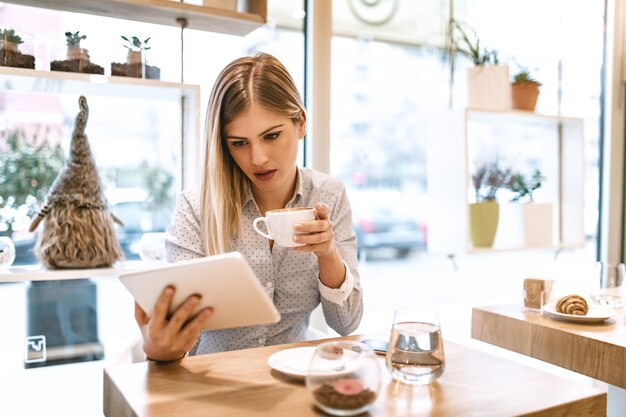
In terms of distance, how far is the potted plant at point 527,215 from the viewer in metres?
2.71

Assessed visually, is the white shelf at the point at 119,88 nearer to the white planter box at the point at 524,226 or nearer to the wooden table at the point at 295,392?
the wooden table at the point at 295,392

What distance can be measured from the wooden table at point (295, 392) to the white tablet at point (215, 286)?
0.11 meters

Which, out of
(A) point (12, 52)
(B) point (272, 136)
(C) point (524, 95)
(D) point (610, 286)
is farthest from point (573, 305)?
(A) point (12, 52)

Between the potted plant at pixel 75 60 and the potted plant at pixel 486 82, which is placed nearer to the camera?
the potted plant at pixel 75 60

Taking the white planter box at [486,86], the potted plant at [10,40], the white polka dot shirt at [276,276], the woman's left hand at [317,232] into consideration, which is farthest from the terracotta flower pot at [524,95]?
the potted plant at [10,40]

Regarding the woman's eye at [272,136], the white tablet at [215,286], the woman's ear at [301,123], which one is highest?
the woman's ear at [301,123]

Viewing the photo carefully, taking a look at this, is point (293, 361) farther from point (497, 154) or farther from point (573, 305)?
point (497, 154)

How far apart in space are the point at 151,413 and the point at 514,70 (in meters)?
2.60

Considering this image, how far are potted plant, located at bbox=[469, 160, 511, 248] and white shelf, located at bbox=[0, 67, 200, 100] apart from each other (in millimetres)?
1322

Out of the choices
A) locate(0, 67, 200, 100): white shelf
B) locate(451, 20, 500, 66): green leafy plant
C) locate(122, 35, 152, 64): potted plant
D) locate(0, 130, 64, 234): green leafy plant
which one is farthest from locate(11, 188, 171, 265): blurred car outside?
locate(451, 20, 500, 66): green leafy plant

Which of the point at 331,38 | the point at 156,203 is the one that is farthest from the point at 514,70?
the point at 156,203

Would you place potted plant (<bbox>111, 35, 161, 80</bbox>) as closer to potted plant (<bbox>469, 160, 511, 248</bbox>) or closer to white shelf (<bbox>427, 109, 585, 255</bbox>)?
white shelf (<bbox>427, 109, 585, 255</bbox>)

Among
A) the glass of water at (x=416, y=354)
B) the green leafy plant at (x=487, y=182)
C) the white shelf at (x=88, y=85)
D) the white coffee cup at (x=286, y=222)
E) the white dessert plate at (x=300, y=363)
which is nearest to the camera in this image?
the white dessert plate at (x=300, y=363)

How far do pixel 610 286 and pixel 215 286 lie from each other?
54.9 inches
